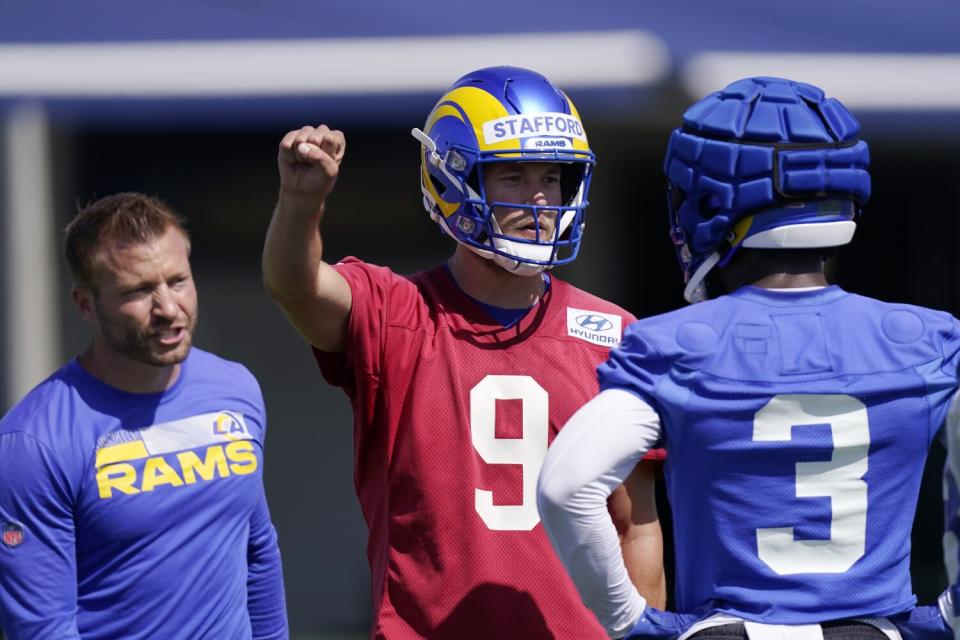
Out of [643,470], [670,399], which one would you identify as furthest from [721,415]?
[643,470]

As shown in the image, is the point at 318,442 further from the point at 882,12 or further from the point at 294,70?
the point at 882,12

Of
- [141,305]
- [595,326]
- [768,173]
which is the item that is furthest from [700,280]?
[141,305]

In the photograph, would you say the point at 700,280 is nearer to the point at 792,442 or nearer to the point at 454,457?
the point at 792,442

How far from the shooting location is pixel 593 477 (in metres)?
2.84

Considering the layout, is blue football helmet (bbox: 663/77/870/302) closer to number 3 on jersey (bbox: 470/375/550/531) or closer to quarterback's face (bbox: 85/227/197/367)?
number 3 on jersey (bbox: 470/375/550/531)

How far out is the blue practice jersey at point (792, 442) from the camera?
2.84 metres

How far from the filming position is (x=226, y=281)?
32.9 ft

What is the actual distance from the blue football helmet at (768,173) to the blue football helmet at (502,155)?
57cm

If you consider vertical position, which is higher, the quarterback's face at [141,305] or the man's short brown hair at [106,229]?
the man's short brown hair at [106,229]

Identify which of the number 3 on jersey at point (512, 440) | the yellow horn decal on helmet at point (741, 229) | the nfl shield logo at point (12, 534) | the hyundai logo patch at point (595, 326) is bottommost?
the nfl shield logo at point (12, 534)

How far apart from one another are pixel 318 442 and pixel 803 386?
7.64 m

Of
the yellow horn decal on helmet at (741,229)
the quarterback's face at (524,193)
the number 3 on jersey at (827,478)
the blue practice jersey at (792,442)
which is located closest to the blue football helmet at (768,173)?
the yellow horn decal on helmet at (741,229)

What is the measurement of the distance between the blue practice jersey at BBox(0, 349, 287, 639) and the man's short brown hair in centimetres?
26

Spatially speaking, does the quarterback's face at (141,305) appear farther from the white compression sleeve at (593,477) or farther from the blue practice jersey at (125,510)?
the white compression sleeve at (593,477)
